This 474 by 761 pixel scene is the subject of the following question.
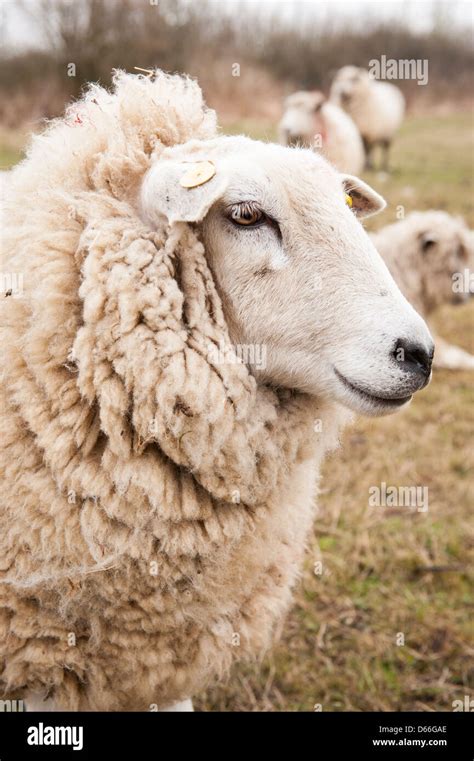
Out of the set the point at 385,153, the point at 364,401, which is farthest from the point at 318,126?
the point at 364,401

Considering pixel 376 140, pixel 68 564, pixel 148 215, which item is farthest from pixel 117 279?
pixel 376 140

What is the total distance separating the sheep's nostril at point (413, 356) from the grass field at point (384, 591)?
2.46ft

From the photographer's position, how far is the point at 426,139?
654 inches

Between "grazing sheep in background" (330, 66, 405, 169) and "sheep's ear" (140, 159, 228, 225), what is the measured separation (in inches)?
435

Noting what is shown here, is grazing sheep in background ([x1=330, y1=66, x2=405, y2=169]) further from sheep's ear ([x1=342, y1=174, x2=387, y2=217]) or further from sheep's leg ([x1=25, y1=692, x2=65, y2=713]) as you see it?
sheep's leg ([x1=25, y1=692, x2=65, y2=713])

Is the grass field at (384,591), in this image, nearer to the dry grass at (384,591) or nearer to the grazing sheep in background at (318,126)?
the dry grass at (384,591)

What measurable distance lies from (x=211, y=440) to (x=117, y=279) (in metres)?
0.49

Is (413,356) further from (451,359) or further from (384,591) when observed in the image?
(451,359)

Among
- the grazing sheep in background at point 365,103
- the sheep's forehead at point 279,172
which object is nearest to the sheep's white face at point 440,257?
the sheep's forehead at point 279,172

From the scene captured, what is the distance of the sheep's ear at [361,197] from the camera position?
7.61 ft

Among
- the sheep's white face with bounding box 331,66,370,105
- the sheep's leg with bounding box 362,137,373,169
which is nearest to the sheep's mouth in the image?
the sheep's white face with bounding box 331,66,370,105

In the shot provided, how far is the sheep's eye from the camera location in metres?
1.91

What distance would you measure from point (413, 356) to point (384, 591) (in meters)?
1.86

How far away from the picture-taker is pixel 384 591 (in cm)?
335
